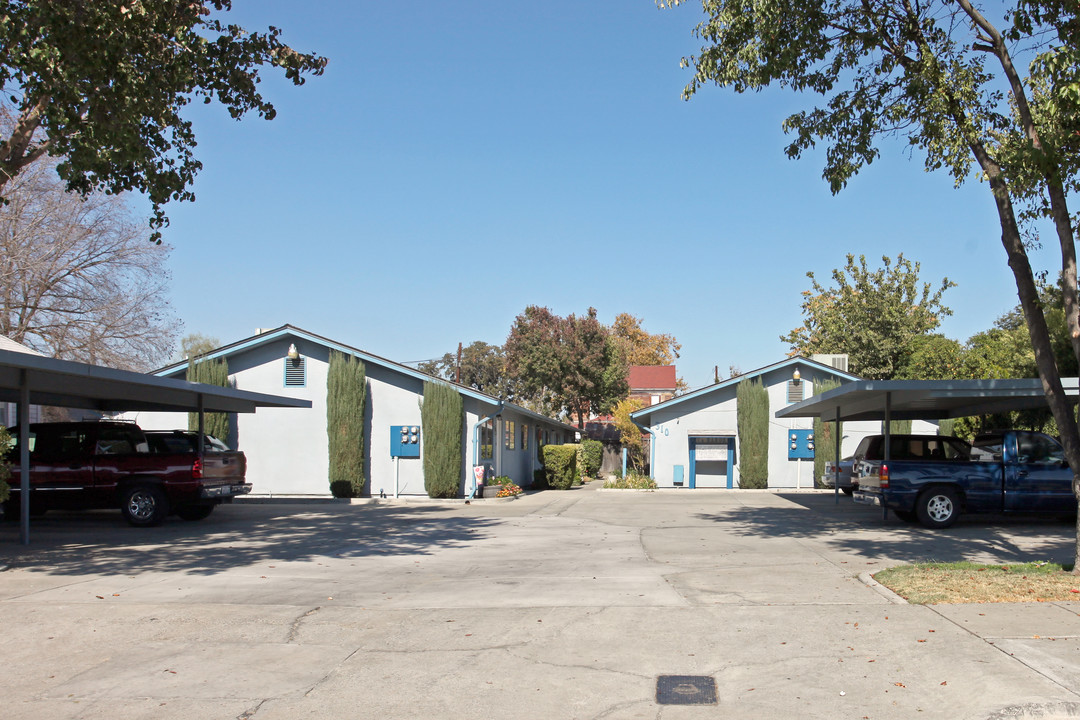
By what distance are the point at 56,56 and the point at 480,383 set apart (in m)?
74.1

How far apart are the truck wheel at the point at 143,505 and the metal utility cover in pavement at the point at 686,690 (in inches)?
533

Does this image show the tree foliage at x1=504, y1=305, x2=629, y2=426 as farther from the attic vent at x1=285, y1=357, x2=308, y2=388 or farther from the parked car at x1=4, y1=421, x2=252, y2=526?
the parked car at x1=4, y1=421, x2=252, y2=526

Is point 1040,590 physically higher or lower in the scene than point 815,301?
lower

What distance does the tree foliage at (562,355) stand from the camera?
53.4 meters

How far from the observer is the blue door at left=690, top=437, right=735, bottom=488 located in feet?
108

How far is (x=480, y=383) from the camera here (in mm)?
86250

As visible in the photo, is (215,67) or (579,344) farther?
(579,344)

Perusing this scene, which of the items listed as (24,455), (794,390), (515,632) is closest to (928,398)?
(515,632)

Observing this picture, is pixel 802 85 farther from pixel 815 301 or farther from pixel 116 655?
pixel 815 301

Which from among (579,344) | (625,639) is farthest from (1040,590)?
(579,344)

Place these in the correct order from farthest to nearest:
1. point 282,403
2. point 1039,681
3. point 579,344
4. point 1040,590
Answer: point 579,344
point 282,403
point 1040,590
point 1039,681

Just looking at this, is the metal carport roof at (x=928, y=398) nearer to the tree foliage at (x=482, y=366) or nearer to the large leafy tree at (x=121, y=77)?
the large leafy tree at (x=121, y=77)

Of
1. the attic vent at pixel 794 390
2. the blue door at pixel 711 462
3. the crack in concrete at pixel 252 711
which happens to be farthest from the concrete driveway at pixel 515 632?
the blue door at pixel 711 462

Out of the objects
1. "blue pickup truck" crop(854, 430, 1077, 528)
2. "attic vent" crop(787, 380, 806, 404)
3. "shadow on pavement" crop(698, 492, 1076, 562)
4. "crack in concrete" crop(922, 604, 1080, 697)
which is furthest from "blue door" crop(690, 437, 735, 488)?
"crack in concrete" crop(922, 604, 1080, 697)
